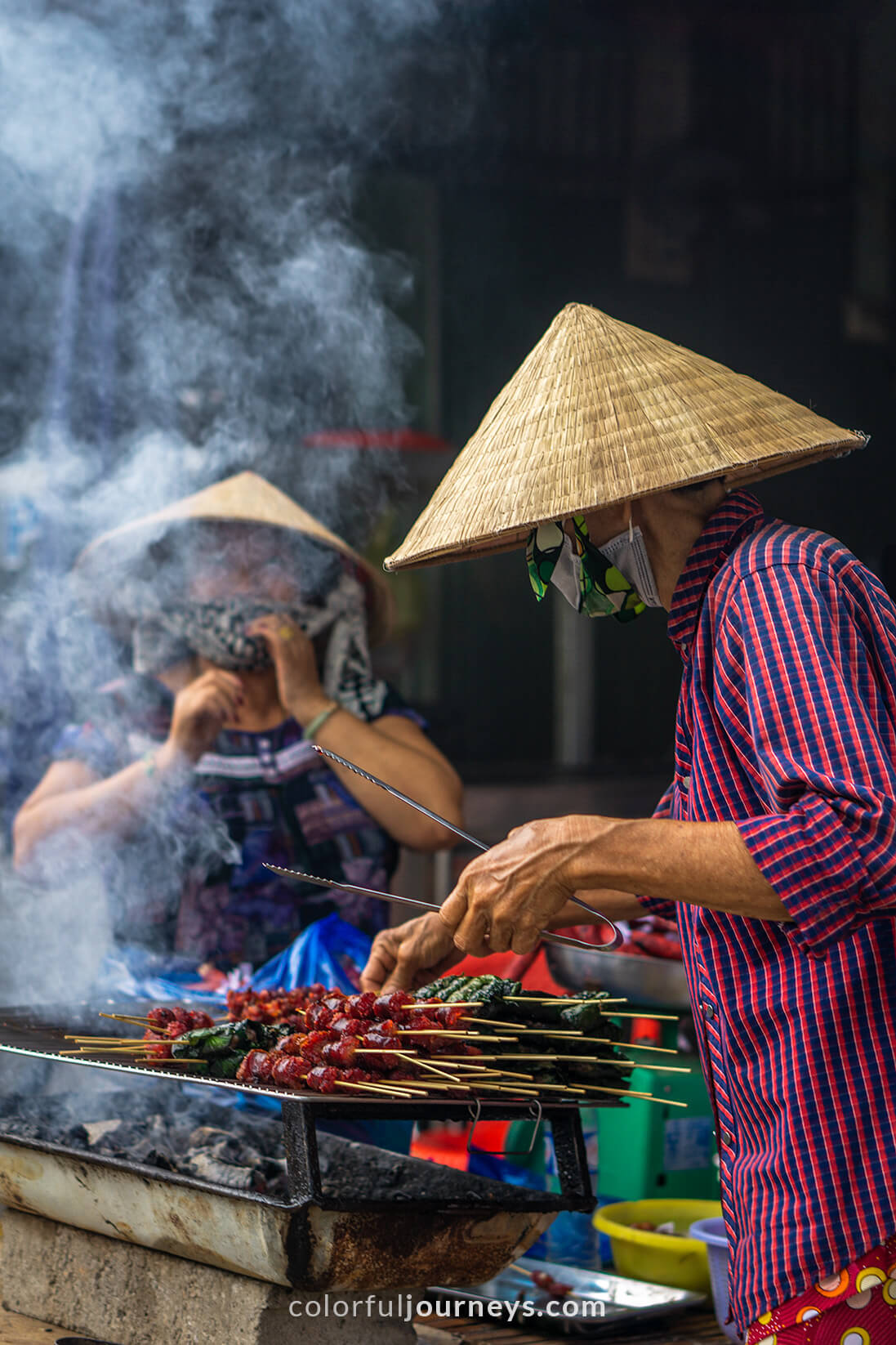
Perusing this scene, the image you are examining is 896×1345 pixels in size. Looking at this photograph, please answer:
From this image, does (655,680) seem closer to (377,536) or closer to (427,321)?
(377,536)

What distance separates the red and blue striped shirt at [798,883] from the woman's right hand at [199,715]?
2.53m

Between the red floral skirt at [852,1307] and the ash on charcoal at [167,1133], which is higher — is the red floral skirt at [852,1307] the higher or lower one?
the higher one

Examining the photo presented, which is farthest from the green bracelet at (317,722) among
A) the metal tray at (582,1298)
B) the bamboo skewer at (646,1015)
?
the metal tray at (582,1298)

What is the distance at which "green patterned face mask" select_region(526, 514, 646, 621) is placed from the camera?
2.40 m

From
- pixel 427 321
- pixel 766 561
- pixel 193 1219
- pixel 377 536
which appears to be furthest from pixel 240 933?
pixel 427 321

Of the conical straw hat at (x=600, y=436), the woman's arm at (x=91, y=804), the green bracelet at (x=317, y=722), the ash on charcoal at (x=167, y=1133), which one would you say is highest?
the conical straw hat at (x=600, y=436)

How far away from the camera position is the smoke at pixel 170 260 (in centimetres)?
522

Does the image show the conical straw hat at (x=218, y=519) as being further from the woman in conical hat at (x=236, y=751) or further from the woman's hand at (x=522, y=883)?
the woman's hand at (x=522, y=883)

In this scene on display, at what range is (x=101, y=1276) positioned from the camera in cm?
312

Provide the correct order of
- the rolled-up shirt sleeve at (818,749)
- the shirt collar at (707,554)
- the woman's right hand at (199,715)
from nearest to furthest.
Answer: the rolled-up shirt sleeve at (818,749) < the shirt collar at (707,554) < the woman's right hand at (199,715)

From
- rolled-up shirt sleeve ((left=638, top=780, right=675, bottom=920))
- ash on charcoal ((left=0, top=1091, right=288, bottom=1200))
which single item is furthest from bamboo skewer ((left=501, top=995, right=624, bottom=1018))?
ash on charcoal ((left=0, top=1091, right=288, bottom=1200))

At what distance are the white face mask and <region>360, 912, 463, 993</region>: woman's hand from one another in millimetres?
1001

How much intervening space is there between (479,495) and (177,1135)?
1.95 metres

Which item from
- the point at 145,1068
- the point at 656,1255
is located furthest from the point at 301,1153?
the point at 656,1255
